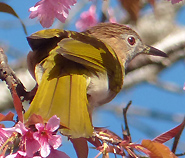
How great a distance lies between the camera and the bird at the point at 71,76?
2027 mm

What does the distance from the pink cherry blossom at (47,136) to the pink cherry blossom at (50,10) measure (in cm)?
103

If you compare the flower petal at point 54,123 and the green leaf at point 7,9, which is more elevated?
the green leaf at point 7,9

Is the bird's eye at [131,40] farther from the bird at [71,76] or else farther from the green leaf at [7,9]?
the green leaf at [7,9]

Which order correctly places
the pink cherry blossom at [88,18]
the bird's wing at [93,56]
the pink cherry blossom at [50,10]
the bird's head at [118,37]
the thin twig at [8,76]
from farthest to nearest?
the pink cherry blossom at [88,18], the bird's head at [118,37], the pink cherry blossom at [50,10], the bird's wing at [93,56], the thin twig at [8,76]

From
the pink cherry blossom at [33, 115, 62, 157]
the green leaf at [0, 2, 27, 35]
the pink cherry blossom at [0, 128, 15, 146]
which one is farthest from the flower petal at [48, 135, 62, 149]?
the green leaf at [0, 2, 27, 35]

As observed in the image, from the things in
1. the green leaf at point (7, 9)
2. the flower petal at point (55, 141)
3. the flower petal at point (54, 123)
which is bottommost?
the flower petal at point (55, 141)

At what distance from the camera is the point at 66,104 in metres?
2.12

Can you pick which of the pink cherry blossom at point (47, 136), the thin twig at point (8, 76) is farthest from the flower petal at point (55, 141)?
the thin twig at point (8, 76)

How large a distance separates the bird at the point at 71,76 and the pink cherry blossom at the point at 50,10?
92mm

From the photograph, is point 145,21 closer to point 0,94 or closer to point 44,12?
point 0,94

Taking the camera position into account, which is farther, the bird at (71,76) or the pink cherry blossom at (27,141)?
the bird at (71,76)

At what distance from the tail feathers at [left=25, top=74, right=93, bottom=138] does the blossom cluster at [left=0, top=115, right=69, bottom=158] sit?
109mm

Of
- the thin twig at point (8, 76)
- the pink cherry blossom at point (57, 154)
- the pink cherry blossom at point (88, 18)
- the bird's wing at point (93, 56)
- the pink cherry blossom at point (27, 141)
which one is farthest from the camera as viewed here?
the pink cherry blossom at point (88, 18)

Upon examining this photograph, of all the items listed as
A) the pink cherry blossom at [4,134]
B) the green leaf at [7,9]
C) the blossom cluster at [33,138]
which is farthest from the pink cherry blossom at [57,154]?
the green leaf at [7,9]
